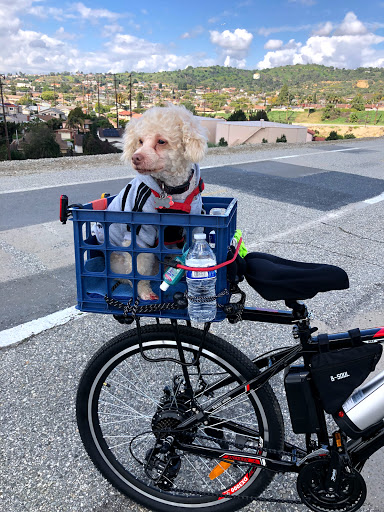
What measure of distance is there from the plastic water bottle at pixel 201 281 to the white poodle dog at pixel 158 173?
0.25 meters

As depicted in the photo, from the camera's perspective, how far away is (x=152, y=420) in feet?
6.80

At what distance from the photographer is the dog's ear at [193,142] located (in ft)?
6.60

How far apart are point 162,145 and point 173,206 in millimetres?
314

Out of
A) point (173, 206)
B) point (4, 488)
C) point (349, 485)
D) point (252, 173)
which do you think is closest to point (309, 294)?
point (173, 206)

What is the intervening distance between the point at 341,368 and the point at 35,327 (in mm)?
2718

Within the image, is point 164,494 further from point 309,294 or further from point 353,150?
point 353,150

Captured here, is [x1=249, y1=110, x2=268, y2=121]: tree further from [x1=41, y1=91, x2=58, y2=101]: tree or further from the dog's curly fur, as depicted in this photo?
[x1=41, y1=91, x2=58, y2=101]: tree

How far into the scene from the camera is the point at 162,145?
2053mm

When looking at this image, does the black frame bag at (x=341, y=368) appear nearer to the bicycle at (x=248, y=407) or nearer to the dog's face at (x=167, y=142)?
the bicycle at (x=248, y=407)

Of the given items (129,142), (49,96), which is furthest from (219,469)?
(49,96)

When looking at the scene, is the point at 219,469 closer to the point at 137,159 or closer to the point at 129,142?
the point at 137,159

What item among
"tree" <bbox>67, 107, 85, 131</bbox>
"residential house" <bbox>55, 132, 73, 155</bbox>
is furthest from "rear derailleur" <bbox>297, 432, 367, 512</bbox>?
"tree" <bbox>67, 107, 85, 131</bbox>

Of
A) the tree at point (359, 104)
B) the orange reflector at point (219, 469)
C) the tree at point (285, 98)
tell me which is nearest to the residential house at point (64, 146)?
the orange reflector at point (219, 469)

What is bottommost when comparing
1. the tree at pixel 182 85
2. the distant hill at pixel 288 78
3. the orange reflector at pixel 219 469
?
the orange reflector at pixel 219 469
